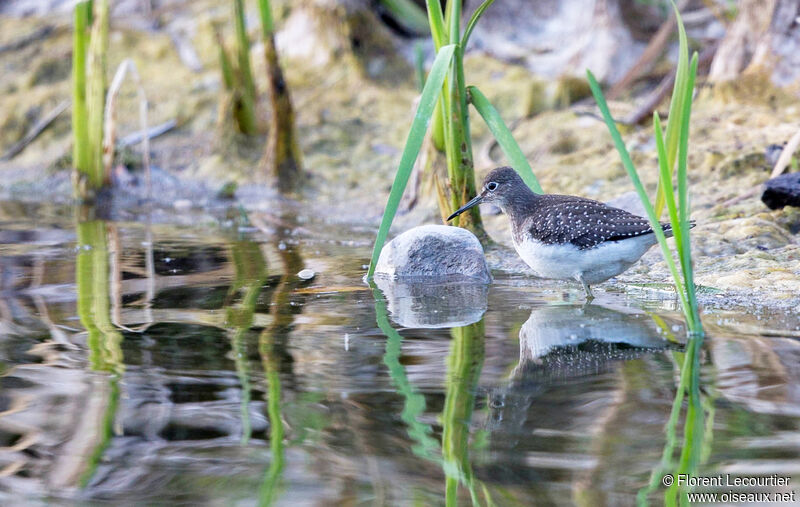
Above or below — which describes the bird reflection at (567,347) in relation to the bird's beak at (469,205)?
below

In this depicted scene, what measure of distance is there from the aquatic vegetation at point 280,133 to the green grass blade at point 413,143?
159 inches

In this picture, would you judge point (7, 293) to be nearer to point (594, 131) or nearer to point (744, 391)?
point (744, 391)

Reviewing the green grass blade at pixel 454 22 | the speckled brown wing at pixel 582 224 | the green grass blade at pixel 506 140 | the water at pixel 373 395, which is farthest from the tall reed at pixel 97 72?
the speckled brown wing at pixel 582 224

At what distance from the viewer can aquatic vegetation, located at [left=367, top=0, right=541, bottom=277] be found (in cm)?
484

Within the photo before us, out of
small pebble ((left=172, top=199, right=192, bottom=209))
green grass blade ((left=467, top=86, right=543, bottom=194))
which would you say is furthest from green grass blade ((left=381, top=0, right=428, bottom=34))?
green grass blade ((left=467, top=86, right=543, bottom=194))

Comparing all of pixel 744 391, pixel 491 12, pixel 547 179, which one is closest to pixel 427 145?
pixel 547 179

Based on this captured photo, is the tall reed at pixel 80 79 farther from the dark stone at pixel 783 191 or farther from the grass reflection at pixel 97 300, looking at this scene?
the dark stone at pixel 783 191

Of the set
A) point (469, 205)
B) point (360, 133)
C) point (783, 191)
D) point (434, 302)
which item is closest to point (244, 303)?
point (434, 302)

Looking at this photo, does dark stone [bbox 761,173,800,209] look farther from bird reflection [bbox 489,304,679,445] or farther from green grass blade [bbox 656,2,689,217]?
bird reflection [bbox 489,304,679,445]

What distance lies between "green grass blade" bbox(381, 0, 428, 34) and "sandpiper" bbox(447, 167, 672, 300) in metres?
3.81

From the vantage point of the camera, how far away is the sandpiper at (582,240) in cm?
508

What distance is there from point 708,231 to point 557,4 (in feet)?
19.7

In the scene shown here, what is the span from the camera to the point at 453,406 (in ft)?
10.8

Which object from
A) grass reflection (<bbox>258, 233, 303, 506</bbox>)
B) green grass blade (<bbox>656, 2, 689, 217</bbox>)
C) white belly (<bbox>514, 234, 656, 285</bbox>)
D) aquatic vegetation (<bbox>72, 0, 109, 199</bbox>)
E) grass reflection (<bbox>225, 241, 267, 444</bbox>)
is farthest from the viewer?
aquatic vegetation (<bbox>72, 0, 109, 199</bbox>)
